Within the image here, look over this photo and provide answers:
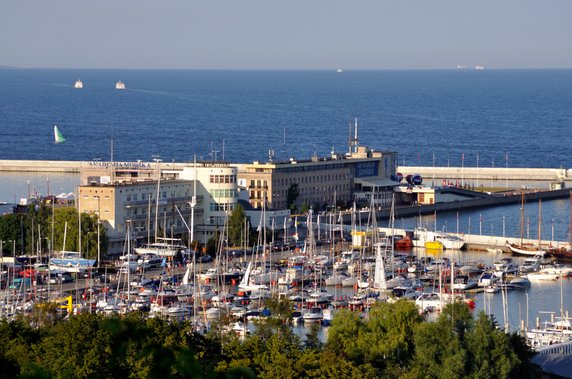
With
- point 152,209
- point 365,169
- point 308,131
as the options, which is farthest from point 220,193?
point 308,131

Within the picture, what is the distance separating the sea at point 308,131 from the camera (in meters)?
47.5

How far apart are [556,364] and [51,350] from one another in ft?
25.4

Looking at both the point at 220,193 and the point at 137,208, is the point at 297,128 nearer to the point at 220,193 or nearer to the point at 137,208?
the point at 220,193

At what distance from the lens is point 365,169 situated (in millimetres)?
48469

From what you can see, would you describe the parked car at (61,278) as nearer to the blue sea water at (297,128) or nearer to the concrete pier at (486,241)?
the concrete pier at (486,241)

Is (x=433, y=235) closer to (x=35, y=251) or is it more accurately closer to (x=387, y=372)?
(x=35, y=251)

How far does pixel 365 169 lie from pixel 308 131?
41.9 meters

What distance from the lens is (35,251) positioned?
3516 cm

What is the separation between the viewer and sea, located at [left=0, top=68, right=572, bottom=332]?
1869 inches

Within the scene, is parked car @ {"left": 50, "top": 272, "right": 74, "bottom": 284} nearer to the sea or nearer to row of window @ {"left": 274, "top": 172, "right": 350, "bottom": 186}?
the sea

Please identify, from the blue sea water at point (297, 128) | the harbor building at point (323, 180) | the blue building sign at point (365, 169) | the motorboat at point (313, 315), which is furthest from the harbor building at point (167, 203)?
the motorboat at point (313, 315)

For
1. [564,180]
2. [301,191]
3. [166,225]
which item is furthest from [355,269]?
[564,180]

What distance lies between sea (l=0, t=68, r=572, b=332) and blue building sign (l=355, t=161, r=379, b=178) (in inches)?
125

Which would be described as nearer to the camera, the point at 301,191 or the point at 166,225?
the point at 166,225
